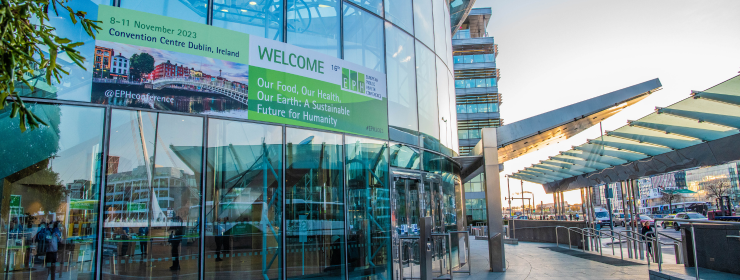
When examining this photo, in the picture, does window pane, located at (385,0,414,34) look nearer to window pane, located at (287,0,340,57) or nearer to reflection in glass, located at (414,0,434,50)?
reflection in glass, located at (414,0,434,50)

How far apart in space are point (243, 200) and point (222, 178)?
58cm

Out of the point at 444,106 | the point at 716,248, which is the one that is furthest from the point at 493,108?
the point at 716,248

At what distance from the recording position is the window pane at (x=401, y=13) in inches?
506

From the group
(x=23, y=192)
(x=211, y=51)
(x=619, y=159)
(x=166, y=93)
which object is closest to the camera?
(x=23, y=192)

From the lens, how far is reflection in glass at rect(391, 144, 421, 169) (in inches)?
484

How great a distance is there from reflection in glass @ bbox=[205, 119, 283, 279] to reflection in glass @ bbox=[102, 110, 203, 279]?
0.30 m

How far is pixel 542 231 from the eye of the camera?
24844mm

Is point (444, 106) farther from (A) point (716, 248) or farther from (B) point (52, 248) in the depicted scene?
(B) point (52, 248)

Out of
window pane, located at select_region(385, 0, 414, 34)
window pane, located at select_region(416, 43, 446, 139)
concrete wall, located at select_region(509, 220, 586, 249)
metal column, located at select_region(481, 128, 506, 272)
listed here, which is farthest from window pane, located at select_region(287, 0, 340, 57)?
concrete wall, located at select_region(509, 220, 586, 249)

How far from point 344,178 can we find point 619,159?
15293mm

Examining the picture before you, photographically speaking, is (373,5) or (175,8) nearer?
(175,8)

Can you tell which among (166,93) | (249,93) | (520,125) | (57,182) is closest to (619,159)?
(520,125)

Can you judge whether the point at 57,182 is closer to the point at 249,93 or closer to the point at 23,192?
the point at 23,192

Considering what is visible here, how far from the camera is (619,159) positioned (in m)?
21.1
